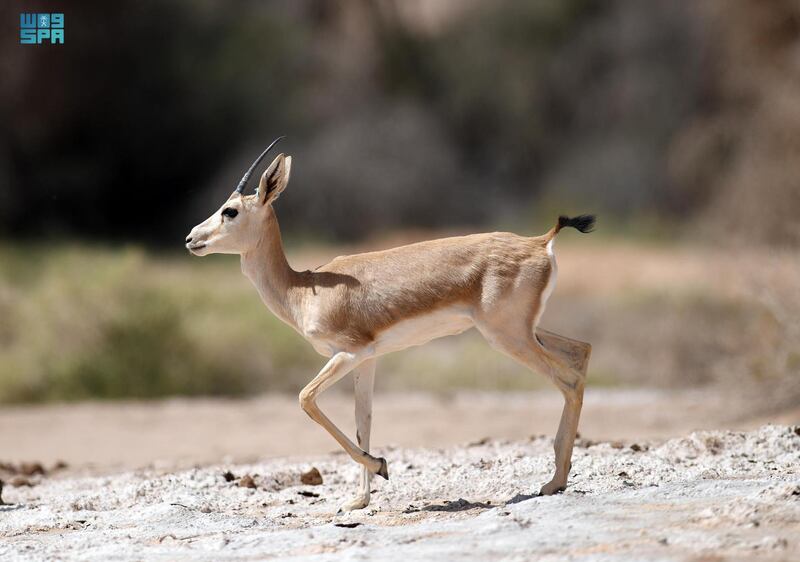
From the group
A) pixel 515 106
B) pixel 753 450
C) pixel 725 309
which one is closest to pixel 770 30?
pixel 725 309

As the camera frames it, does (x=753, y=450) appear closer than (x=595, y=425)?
Yes

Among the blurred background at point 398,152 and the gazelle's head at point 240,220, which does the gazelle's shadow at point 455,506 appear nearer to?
the gazelle's head at point 240,220

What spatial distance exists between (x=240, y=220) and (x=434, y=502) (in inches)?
83.9

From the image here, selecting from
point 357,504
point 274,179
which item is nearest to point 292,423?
point 357,504

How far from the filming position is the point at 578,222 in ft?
24.4

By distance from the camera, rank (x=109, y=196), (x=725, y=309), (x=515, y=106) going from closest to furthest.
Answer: (x=725, y=309)
(x=109, y=196)
(x=515, y=106)

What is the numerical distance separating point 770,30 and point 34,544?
64.8ft

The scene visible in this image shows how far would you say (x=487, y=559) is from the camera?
18.6 ft

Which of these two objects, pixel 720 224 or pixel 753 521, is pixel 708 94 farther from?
pixel 753 521

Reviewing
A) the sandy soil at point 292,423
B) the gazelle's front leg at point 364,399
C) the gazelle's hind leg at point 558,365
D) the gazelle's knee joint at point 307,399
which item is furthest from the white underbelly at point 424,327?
the sandy soil at point 292,423

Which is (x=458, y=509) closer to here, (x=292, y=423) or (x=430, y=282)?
(x=430, y=282)

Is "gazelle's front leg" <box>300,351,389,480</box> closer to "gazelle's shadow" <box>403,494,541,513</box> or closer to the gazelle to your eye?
the gazelle

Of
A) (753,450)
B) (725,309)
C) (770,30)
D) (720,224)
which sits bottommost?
(753,450)

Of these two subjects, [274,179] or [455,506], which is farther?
[274,179]
